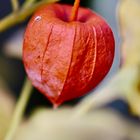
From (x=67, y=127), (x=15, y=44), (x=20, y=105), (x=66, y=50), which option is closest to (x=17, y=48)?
(x=15, y=44)

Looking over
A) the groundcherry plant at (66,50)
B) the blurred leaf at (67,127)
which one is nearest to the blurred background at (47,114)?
the blurred leaf at (67,127)

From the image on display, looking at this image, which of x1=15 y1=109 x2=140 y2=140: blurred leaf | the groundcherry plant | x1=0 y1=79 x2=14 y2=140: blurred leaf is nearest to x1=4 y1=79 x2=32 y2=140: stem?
x1=0 y1=79 x2=14 y2=140: blurred leaf

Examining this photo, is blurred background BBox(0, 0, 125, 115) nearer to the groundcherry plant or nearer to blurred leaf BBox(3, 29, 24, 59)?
blurred leaf BBox(3, 29, 24, 59)

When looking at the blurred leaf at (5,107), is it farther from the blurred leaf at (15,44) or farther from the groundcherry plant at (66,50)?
the groundcherry plant at (66,50)

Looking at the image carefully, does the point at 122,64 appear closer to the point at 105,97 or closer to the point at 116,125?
the point at 105,97

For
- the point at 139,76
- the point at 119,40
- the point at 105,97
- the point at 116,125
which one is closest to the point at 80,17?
the point at 119,40

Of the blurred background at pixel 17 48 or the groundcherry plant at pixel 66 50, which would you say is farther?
the blurred background at pixel 17 48
